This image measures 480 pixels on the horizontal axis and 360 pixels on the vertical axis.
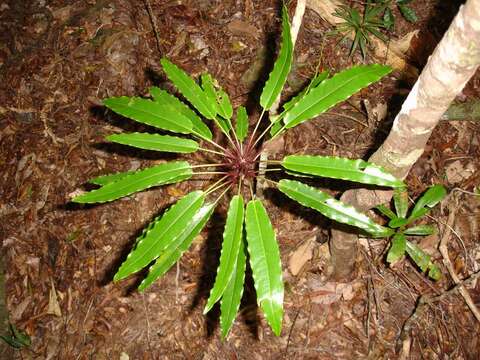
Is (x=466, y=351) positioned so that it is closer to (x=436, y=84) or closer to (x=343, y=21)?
(x=436, y=84)

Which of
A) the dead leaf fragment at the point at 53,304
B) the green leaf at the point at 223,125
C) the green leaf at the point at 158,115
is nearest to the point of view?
the green leaf at the point at 158,115

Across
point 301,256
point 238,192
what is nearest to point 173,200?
point 301,256

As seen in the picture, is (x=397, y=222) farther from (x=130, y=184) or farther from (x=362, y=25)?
(x=362, y=25)

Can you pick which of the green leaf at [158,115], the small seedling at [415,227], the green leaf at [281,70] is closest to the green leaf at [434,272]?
the small seedling at [415,227]

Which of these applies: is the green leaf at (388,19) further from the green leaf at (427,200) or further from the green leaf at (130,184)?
the green leaf at (130,184)

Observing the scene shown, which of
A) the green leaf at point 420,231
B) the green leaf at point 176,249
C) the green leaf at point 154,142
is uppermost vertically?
the green leaf at point 154,142

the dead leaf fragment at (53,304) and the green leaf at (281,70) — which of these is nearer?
the green leaf at (281,70)

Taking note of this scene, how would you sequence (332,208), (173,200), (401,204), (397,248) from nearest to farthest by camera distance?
(332,208) < (397,248) < (401,204) < (173,200)
